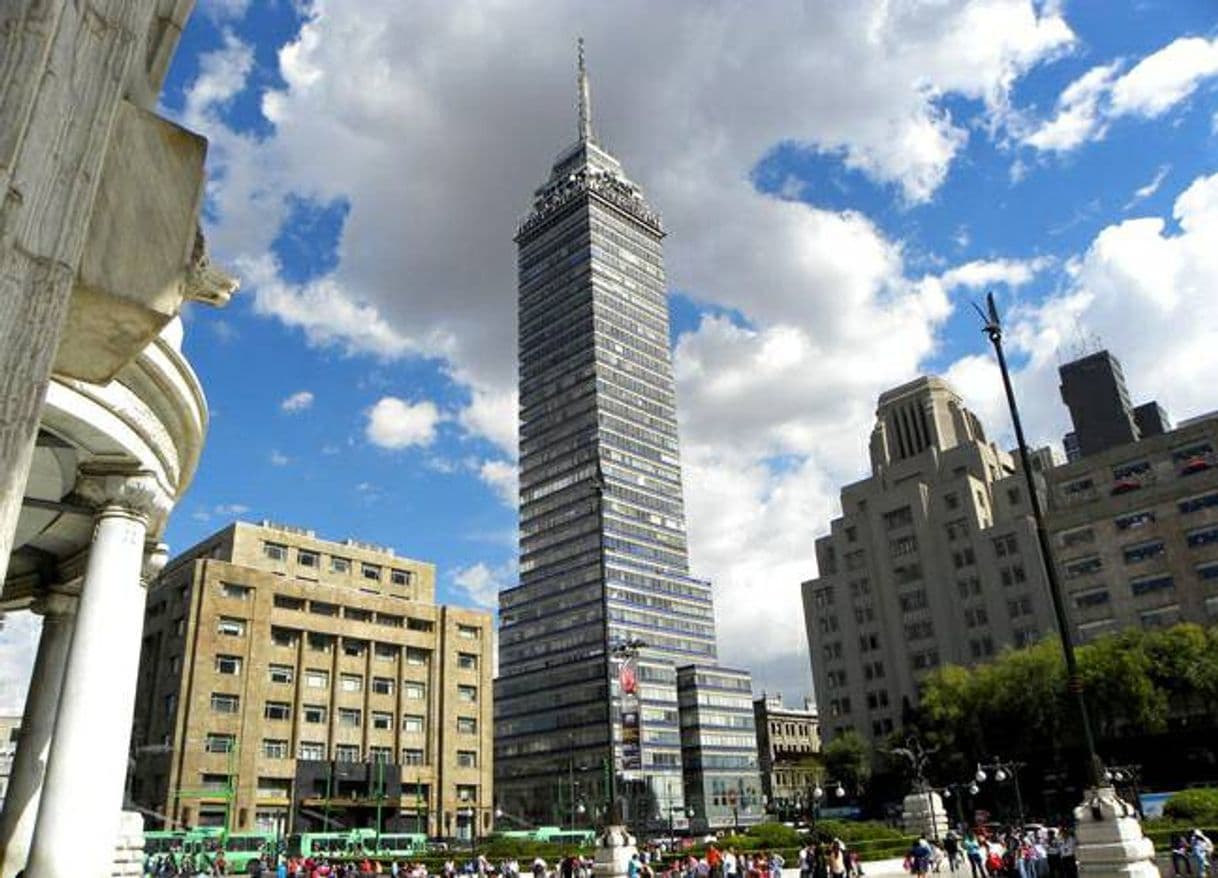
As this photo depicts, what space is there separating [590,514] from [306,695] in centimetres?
7187

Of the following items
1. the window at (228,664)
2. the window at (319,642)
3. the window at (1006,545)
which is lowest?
the window at (228,664)

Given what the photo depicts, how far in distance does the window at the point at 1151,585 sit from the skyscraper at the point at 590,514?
59.9 m

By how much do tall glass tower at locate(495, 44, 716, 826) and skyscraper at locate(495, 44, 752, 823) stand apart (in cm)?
30

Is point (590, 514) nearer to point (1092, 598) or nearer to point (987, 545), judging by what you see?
point (987, 545)

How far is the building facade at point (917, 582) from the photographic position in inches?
3935

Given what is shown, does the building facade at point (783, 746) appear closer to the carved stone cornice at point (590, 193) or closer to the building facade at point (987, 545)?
the building facade at point (987, 545)

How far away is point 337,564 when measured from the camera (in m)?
89.9

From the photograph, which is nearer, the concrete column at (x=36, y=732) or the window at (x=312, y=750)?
the concrete column at (x=36, y=732)

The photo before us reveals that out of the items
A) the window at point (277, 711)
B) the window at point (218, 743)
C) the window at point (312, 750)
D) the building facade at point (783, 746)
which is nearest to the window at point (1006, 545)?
the building facade at point (783, 746)

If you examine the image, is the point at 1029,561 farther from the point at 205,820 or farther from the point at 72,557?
the point at 72,557

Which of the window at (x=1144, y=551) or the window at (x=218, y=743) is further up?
the window at (x=1144, y=551)

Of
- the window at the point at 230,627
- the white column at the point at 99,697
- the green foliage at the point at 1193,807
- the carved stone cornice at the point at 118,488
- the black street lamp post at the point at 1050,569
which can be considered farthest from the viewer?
the window at the point at 230,627

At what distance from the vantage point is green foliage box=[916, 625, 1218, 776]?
216ft

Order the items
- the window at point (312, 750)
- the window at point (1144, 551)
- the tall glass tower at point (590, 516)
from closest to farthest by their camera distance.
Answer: the window at point (312, 750), the window at point (1144, 551), the tall glass tower at point (590, 516)
